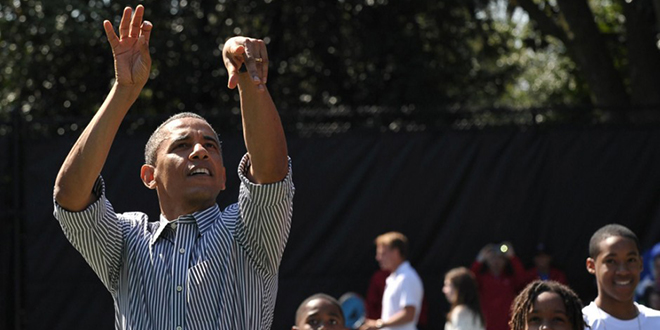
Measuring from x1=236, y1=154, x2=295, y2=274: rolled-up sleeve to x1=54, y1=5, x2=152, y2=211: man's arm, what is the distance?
41 centimetres

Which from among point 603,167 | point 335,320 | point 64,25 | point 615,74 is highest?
point 64,25

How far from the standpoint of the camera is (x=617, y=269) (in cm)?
516

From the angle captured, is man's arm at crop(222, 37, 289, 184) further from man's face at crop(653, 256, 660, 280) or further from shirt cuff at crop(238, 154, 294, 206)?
man's face at crop(653, 256, 660, 280)

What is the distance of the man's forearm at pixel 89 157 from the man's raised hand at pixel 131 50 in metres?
A: 0.05

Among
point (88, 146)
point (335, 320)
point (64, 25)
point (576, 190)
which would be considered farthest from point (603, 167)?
point (88, 146)

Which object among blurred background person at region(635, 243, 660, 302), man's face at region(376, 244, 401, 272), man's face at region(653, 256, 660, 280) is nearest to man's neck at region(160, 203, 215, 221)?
man's face at region(376, 244, 401, 272)

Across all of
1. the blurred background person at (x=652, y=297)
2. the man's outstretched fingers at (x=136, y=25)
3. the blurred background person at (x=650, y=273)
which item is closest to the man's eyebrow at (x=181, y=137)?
the man's outstretched fingers at (x=136, y=25)

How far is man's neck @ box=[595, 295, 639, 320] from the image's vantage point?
5.00 meters

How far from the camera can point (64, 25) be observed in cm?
1130

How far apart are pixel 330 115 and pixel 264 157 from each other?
5.68 m

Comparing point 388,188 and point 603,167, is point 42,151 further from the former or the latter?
point 603,167

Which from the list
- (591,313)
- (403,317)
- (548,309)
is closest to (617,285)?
(591,313)

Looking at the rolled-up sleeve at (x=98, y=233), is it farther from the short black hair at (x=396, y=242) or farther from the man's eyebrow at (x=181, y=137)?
the short black hair at (x=396, y=242)

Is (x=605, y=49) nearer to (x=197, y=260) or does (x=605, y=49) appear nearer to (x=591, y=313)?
(x=591, y=313)
